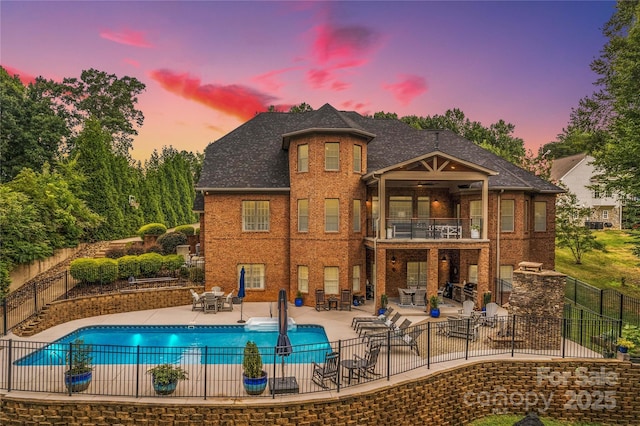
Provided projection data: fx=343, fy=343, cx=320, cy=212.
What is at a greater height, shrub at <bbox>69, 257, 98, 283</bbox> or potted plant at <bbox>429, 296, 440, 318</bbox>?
shrub at <bbox>69, 257, 98, 283</bbox>

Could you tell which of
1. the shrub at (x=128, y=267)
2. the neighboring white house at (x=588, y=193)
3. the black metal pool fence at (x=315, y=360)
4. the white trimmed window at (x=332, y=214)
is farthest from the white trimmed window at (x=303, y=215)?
the neighboring white house at (x=588, y=193)

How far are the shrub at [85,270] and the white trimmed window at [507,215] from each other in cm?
2337

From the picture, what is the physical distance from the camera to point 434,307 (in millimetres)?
16906

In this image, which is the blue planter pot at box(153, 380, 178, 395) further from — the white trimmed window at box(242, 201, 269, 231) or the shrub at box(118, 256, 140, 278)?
the shrub at box(118, 256, 140, 278)

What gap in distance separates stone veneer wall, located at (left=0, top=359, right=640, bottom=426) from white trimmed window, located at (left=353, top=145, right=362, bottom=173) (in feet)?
39.1

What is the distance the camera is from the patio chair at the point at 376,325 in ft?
46.8

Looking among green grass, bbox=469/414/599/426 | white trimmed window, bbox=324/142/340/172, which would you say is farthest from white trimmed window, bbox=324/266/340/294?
green grass, bbox=469/414/599/426

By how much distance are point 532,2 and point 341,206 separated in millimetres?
15634

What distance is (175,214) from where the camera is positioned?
43688 millimetres

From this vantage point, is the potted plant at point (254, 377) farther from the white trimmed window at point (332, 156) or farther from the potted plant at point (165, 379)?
the white trimmed window at point (332, 156)

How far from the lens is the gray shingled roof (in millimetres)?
20156

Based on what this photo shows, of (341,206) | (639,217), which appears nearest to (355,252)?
(341,206)

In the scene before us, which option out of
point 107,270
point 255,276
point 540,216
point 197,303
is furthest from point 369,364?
point 540,216

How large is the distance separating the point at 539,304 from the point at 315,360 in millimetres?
8557
